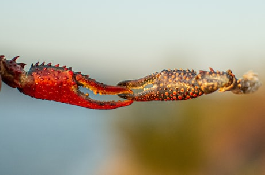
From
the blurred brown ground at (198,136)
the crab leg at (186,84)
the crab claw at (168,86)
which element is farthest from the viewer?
the blurred brown ground at (198,136)

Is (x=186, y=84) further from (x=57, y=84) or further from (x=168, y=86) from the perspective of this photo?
(x=57, y=84)

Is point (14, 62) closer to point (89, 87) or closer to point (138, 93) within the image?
point (89, 87)

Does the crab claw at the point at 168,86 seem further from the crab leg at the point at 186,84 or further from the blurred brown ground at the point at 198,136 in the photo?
the blurred brown ground at the point at 198,136

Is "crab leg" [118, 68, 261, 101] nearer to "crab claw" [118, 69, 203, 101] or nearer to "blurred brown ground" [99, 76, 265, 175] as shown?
"crab claw" [118, 69, 203, 101]

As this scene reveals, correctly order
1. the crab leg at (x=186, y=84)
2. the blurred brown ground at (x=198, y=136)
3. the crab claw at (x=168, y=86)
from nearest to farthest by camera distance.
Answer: the crab leg at (x=186, y=84) → the crab claw at (x=168, y=86) → the blurred brown ground at (x=198, y=136)

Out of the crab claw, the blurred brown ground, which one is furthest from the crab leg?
the blurred brown ground

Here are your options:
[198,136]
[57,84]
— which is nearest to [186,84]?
[57,84]

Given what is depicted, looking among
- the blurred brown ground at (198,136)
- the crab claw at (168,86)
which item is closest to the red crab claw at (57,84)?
the crab claw at (168,86)
